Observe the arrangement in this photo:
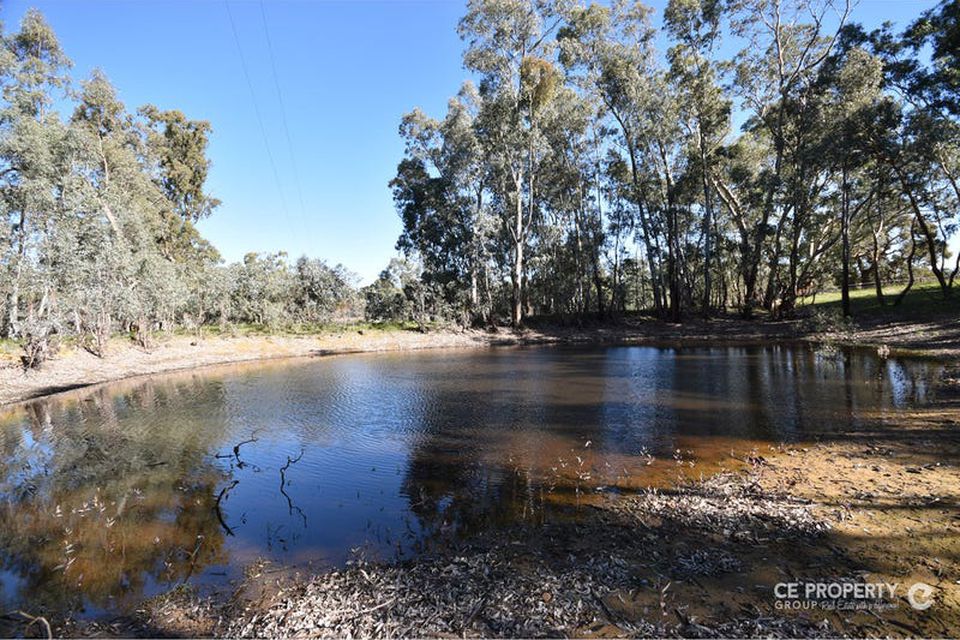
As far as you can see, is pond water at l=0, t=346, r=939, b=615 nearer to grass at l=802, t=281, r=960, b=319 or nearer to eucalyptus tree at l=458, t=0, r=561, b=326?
grass at l=802, t=281, r=960, b=319

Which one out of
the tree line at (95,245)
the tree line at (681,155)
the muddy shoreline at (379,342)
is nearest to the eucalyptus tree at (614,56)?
the tree line at (681,155)

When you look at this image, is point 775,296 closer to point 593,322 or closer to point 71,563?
point 593,322

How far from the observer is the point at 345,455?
10.0 m

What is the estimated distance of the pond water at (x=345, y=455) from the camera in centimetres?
600

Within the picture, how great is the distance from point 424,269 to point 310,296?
11.1 metres

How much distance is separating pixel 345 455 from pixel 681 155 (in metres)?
39.7

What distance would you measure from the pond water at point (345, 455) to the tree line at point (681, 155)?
14871 millimetres

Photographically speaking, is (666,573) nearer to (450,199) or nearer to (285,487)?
(285,487)

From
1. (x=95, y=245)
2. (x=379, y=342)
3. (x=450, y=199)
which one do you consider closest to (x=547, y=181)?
(x=450, y=199)

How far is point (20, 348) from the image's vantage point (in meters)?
23.0

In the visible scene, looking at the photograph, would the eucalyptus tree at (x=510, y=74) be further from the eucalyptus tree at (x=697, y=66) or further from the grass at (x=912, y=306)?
the grass at (x=912, y=306)

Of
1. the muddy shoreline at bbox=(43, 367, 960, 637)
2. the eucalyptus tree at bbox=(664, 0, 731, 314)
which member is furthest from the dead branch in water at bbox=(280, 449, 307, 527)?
the eucalyptus tree at bbox=(664, 0, 731, 314)

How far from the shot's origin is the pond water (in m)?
6.00

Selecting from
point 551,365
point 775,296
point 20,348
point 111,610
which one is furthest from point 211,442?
point 775,296
